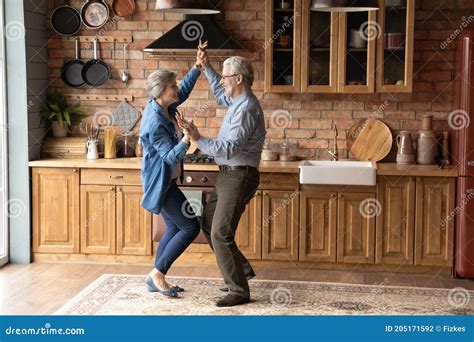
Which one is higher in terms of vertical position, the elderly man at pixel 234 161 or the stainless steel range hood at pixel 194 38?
the stainless steel range hood at pixel 194 38

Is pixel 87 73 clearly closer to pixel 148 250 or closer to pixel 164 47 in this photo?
pixel 164 47

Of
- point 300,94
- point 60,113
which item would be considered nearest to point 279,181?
point 300,94

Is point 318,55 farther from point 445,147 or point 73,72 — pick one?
point 73,72

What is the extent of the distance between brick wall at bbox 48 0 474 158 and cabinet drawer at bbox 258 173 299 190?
598 mm

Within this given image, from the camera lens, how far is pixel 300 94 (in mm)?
6793

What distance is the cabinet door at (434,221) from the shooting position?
6156 mm

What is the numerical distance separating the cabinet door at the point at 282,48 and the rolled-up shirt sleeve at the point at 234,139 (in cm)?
144

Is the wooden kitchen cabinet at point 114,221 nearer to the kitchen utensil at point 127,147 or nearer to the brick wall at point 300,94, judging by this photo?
the kitchen utensil at point 127,147

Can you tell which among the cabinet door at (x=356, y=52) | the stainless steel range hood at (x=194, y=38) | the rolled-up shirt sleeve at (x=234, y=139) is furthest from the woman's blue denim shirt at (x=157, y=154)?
the cabinet door at (x=356, y=52)

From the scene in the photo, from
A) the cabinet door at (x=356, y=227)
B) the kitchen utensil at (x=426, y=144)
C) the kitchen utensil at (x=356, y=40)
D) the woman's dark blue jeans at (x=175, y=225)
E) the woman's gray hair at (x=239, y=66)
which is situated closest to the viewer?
the woman's gray hair at (x=239, y=66)

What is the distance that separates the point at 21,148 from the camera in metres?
6.48

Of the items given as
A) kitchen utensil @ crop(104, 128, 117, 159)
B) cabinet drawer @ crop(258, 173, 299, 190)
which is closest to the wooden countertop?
cabinet drawer @ crop(258, 173, 299, 190)

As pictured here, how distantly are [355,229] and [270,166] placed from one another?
804 millimetres

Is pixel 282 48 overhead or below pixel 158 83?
overhead
